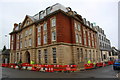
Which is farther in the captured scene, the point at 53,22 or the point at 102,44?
the point at 102,44

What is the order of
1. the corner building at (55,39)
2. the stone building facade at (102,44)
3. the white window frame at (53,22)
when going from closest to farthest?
the corner building at (55,39) < the white window frame at (53,22) < the stone building facade at (102,44)

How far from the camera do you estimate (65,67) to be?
1683 centimetres

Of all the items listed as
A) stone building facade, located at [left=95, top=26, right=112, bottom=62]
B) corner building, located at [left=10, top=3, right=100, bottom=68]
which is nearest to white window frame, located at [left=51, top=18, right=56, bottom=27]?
corner building, located at [left=10, top=3, right=100, bottom=68]

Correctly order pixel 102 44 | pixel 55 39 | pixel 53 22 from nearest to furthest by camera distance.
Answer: pixel 55 39
pixel 53 22
pixel 102 44

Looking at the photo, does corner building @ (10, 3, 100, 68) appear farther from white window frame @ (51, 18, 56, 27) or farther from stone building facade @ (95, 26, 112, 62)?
stone building facade @ (95, 26, 112, 62)

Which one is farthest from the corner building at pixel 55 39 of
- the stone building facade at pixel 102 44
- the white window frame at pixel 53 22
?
the stone building facade at pixel 102 44

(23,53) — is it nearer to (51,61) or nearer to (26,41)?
(26,41)

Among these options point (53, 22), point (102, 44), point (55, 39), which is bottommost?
point (102, 44)

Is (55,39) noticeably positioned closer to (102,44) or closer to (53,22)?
(53,22)

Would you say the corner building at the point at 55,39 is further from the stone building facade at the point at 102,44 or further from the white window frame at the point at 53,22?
the stone building facade at the point at 102,44

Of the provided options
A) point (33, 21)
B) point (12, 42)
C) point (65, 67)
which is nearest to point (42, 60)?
point (65, 67)

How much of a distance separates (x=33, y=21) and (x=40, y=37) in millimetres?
5225

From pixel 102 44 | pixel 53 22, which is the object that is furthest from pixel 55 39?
pixel 102 44

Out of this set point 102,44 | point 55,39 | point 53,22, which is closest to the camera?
point 55,39
